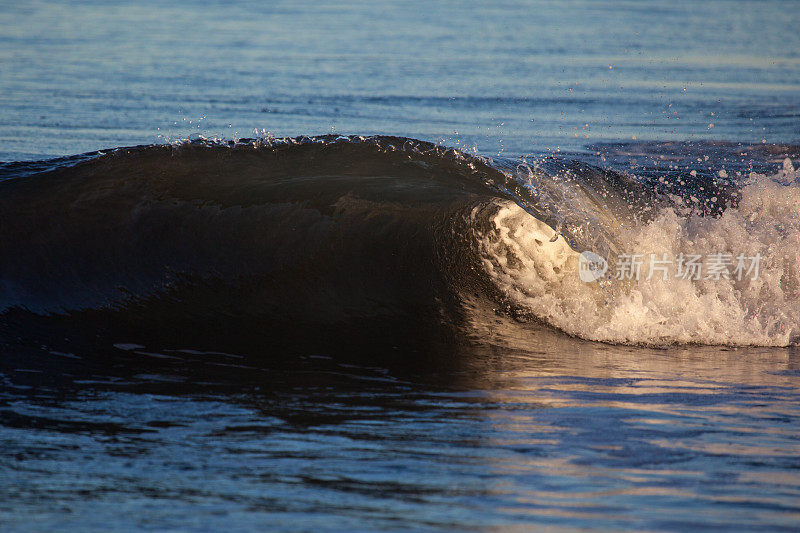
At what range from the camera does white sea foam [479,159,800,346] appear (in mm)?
4625

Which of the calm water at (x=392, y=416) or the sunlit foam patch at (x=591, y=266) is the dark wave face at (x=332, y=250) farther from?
the calm water at (x=392, y=416)

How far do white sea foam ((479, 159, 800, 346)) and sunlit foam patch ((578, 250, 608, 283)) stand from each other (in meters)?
0.03

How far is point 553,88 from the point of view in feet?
34.9

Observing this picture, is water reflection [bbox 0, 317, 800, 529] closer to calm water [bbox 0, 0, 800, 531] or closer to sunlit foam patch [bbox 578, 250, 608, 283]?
calm water [bbox 0, 0, 800, 531]

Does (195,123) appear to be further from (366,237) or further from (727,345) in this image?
(727,345)

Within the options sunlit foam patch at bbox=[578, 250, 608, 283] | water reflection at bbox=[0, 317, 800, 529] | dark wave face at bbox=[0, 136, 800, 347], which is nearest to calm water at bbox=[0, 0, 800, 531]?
water reflection at bbox=[0, 317, 800, 529]

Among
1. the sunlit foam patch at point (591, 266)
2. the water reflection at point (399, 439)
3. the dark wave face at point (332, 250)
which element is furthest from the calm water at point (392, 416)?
the sunlit foam patch at point (591, 266)

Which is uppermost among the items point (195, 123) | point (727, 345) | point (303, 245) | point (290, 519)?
point (195, 123)

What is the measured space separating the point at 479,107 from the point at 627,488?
7370mm

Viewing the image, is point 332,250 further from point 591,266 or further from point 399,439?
point 399,439

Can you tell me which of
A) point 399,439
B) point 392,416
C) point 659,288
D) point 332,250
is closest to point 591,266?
point 659,288

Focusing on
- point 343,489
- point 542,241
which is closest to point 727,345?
point 542,241

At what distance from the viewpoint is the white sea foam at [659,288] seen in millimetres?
4625

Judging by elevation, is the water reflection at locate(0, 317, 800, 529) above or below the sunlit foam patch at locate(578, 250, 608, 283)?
below
